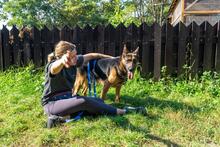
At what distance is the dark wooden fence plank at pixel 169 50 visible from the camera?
732cm

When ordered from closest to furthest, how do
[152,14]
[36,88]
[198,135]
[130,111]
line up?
[198,135] → [130,111] → [36,88] → [152,14]

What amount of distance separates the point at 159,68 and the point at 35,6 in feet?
108

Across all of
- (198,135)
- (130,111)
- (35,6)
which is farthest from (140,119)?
(35,6)

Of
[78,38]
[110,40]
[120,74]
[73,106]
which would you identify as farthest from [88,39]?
[73,106]

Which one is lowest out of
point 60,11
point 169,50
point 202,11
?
point 169,50

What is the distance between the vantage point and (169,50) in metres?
7.37

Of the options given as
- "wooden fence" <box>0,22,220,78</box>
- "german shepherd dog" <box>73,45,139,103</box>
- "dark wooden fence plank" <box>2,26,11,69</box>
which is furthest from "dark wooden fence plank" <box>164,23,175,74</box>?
"dark wooden fence plank" <box>2,26,11,69</box>

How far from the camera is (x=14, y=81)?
24.5 ft

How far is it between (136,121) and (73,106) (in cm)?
104

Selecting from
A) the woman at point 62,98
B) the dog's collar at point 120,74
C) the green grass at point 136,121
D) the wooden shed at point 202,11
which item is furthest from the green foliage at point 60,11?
the woman at point 62,98

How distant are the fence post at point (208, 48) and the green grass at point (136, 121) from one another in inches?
15.8

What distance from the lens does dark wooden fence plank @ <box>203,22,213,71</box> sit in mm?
7211

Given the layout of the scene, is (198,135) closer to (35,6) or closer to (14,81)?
(14,81)

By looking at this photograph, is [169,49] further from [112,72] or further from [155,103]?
[112,72]
